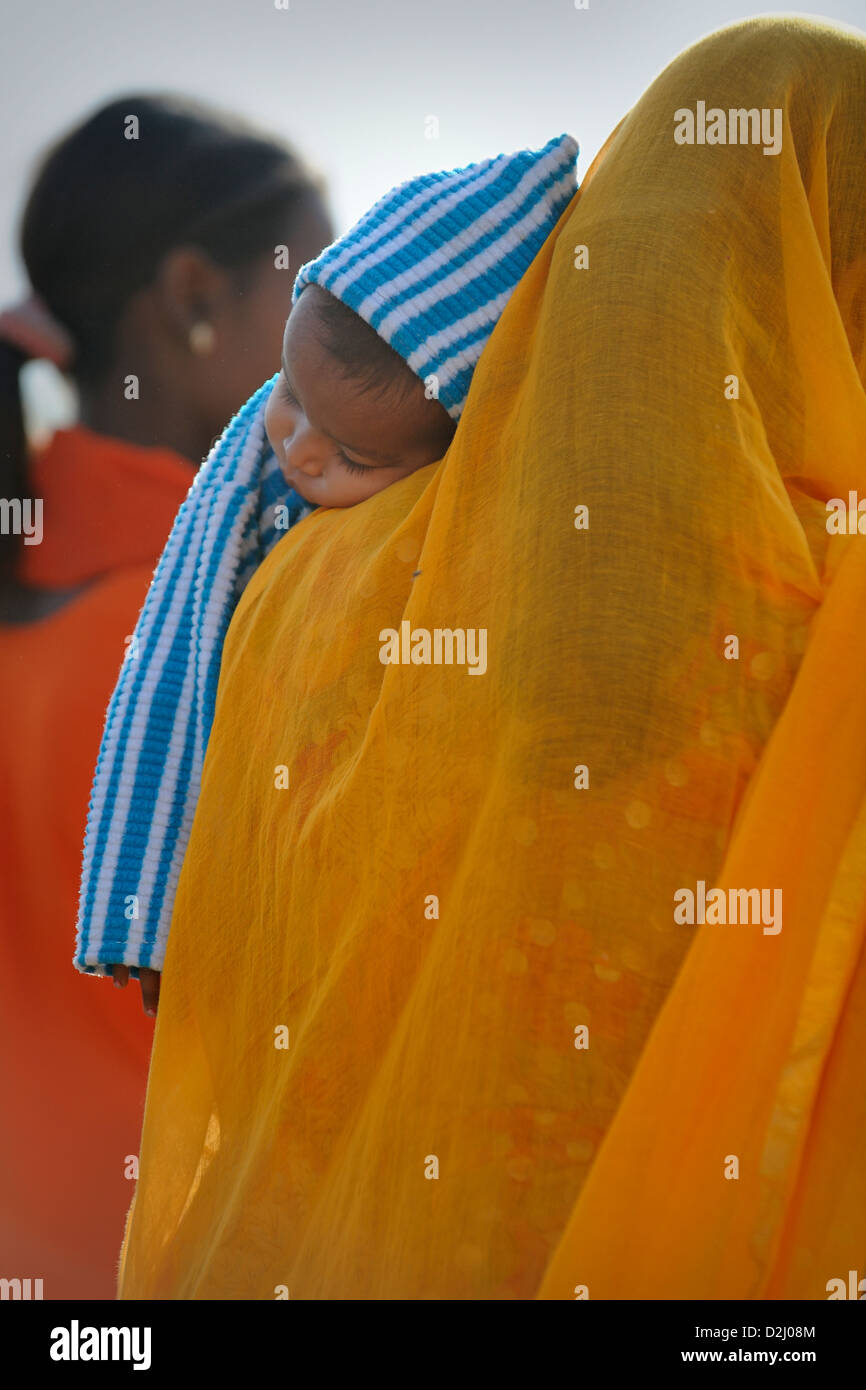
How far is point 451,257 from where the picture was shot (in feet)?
3.30

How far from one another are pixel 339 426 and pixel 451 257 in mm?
167

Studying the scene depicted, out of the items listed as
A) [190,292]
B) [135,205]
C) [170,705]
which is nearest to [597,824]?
[170,705]

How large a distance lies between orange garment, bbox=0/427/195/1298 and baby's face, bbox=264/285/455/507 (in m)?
0.99

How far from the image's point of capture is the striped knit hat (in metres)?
0.98

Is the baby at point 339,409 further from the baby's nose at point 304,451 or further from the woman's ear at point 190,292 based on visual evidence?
the woman's ear at point 190,292

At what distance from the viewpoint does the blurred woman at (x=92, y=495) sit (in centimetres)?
191

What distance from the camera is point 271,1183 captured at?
0.86 metres

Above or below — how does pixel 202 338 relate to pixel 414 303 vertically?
above

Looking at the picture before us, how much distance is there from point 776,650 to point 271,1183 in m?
0.51

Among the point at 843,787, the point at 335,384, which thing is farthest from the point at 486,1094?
the point at 335,384

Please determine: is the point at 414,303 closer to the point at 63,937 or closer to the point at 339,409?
the point at 339,409

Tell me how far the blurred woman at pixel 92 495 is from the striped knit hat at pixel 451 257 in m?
1.12

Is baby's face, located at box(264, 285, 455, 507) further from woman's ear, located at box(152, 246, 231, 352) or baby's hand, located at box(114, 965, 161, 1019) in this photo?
woman's ear, located at box(152, 246, 231, 352)

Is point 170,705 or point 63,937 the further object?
point 63,937
